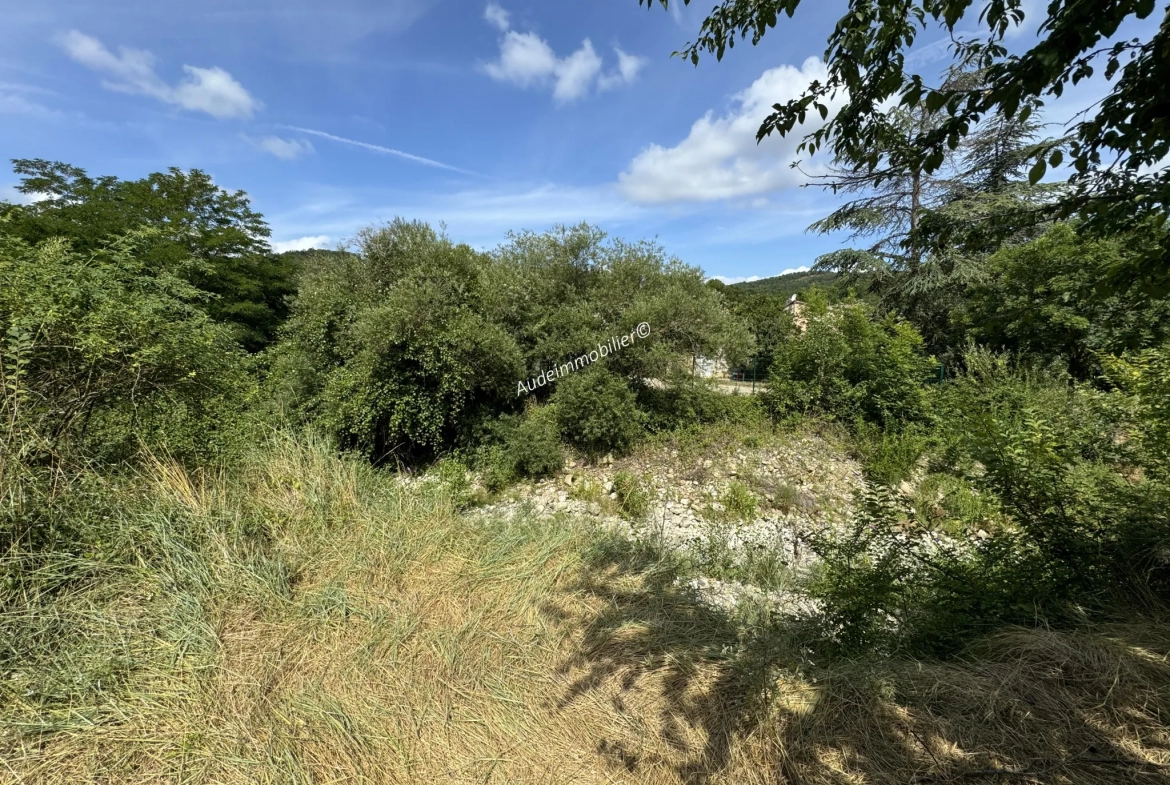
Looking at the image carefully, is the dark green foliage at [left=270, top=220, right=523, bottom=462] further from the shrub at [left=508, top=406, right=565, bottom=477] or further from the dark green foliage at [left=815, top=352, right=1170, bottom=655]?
the dark green foliage at [left=815, top=352, right=1170, bottom=655]

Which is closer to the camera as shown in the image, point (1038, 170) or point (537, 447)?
point (1038, 170)

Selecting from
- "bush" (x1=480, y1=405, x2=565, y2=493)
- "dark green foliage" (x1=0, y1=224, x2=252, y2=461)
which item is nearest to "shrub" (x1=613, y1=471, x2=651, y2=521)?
"bush" (x1=480, y1=405, x2=565, y2=493)

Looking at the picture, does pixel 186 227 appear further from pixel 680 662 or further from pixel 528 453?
pixel 680 662

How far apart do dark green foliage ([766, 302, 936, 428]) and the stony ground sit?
1040mm

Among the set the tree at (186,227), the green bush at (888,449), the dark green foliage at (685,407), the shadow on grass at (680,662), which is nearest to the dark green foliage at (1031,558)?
the shadow on grass at (680,662)

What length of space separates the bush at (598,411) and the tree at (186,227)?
35.1 feet

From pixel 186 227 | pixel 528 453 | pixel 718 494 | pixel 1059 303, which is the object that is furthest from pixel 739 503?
pixel 186 227

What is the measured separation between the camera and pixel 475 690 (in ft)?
7.02

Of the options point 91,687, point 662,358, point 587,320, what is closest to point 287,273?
point 587,320

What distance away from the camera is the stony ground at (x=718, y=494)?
5.64 metres

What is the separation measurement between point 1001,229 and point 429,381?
343 inches

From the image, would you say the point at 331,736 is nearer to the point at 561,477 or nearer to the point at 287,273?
the point at 561,477

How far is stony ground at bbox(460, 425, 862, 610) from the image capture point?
18.5 ft

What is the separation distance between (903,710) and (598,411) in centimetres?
684
